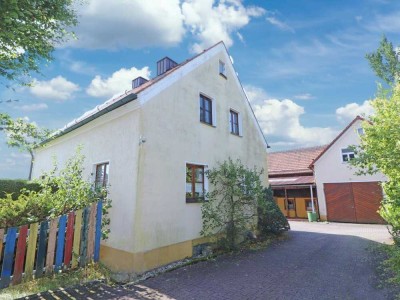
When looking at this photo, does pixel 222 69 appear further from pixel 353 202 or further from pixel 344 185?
pixel 353 202

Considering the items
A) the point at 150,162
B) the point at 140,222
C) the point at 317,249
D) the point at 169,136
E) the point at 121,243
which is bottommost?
the point at 317,249

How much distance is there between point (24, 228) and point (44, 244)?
59 centimetres

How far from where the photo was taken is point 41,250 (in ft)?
17.9

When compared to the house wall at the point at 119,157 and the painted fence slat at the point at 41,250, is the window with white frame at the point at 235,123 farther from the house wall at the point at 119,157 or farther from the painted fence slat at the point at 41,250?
the painted fence slat at the point at 41,250

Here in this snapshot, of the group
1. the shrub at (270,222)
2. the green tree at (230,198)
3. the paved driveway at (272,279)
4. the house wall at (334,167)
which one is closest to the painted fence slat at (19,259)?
the paved driveway at (272,279)

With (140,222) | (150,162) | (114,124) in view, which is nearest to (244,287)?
(140,222)

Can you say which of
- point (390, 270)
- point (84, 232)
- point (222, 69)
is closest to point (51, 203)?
point (84, 232)

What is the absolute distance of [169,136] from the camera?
27.0 feet

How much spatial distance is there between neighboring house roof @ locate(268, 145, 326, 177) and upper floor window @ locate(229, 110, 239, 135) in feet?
45.7

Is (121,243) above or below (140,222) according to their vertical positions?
below

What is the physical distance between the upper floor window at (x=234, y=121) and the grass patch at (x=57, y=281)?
817cm

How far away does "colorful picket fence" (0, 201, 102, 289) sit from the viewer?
5.04 m

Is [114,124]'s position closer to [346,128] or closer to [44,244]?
[44,244]

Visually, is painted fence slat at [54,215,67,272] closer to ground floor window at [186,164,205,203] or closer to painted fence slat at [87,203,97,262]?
painted fence slat at [87,203,97,262]
